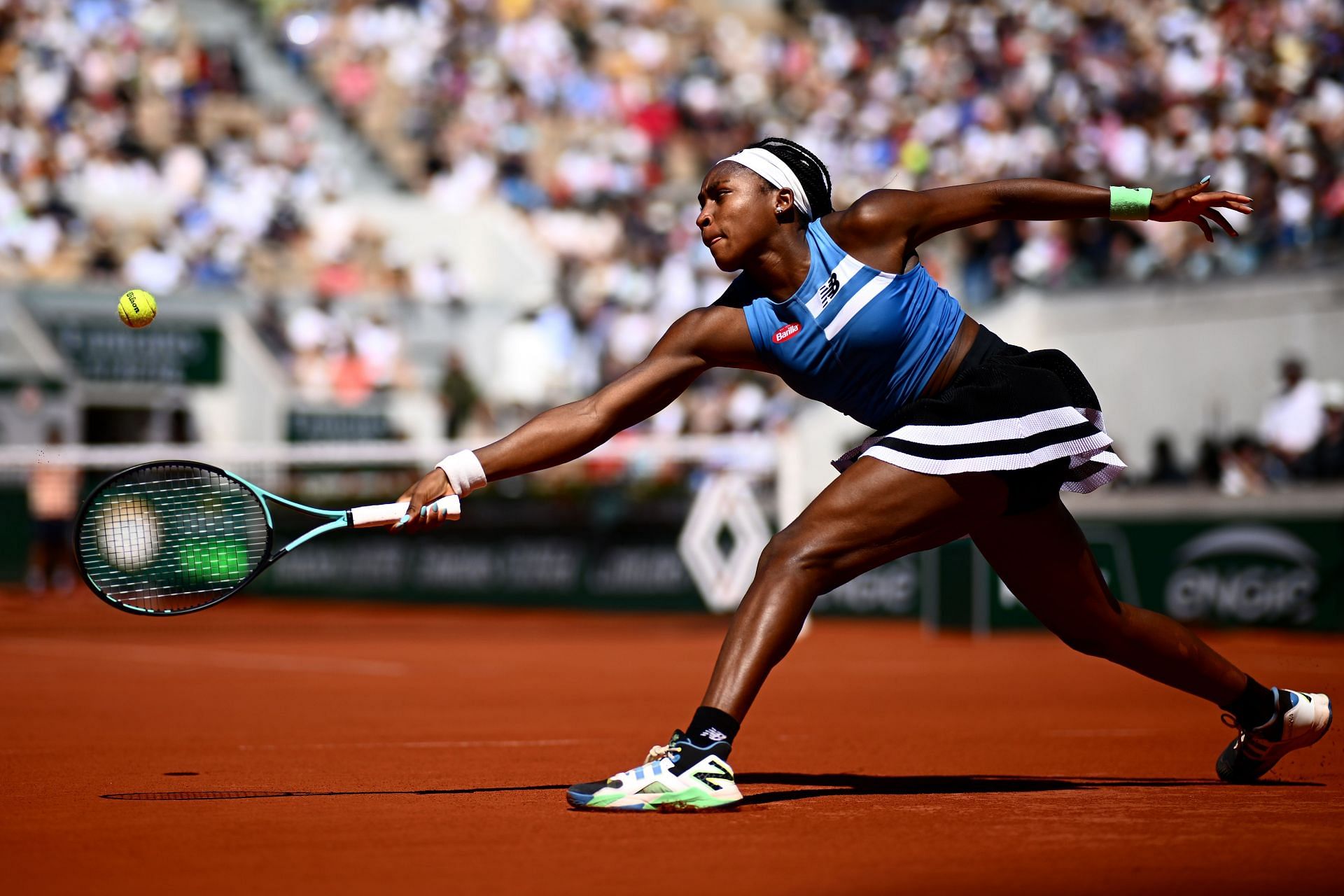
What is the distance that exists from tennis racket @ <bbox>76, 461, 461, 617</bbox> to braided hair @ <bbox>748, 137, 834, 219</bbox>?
→ 1.60 m

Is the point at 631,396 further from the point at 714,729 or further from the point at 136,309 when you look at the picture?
the point at 136,309

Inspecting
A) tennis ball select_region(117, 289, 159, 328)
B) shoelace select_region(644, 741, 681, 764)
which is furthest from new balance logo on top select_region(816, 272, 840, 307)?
tennis ball select_region(117, 289, 159, 328)

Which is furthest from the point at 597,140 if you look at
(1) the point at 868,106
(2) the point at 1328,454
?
(2) the point at 1328,454

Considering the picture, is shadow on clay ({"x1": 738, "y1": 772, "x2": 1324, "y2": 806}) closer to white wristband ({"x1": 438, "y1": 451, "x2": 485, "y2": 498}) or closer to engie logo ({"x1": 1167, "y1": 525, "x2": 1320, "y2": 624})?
white wristband ({"x1": 438, "y1": 451, "x2": 485, "y2": 498})

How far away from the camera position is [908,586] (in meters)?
18.3

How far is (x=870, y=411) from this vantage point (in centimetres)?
617

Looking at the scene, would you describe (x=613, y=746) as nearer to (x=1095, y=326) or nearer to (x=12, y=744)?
(x=12, y=744)

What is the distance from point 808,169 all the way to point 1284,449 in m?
12.4

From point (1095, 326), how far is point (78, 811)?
17102mm

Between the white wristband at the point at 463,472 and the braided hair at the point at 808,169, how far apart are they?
4.32ft

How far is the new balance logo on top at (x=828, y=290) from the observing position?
5918 mm

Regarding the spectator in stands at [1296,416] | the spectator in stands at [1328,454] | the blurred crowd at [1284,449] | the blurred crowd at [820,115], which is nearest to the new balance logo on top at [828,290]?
the blurred crowd at [1284,449]

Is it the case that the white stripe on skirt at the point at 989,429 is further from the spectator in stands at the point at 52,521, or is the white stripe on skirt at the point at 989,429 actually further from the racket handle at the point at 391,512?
the spectator in stands at the point at 52,521

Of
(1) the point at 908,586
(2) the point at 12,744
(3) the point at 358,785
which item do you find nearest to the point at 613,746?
(3) the point at 358,785
